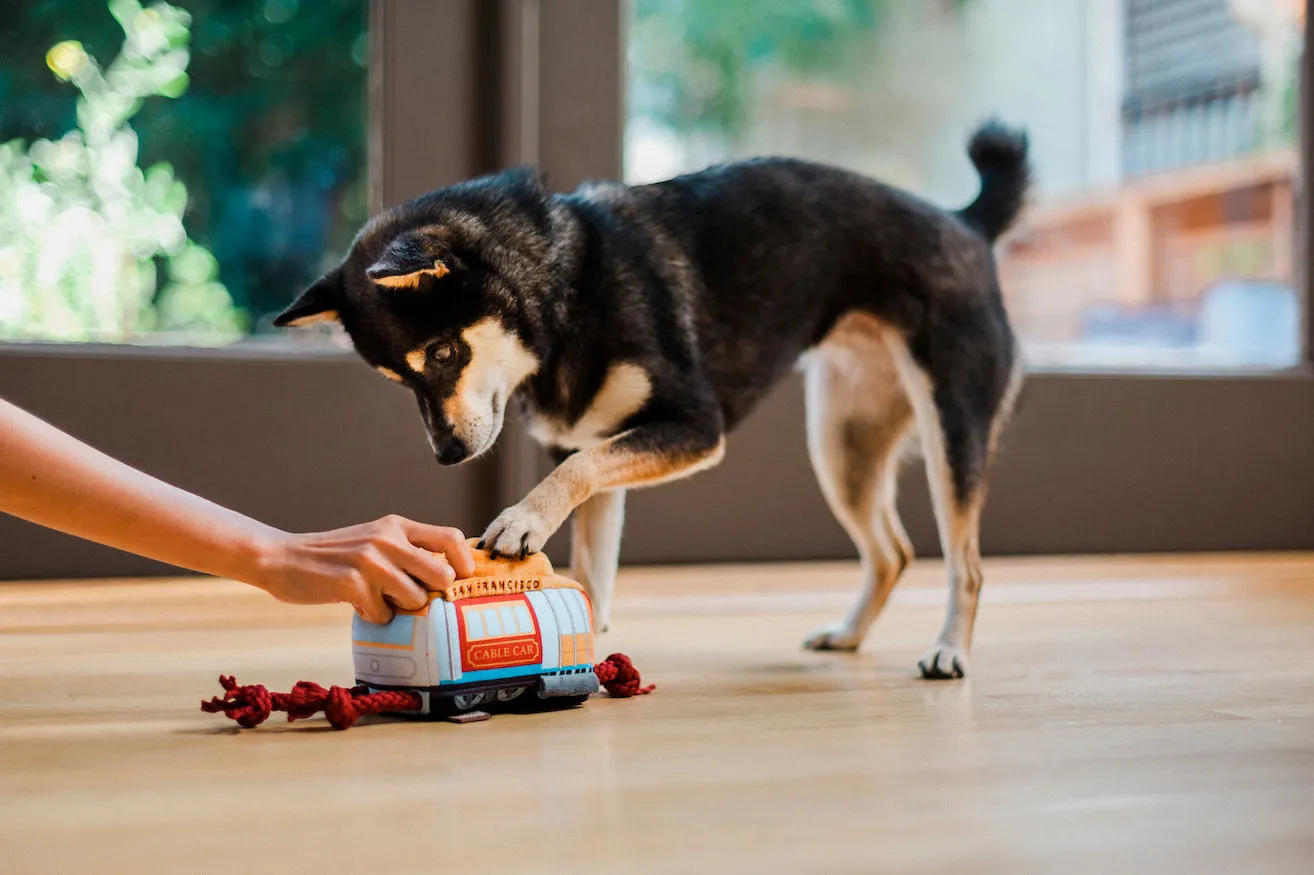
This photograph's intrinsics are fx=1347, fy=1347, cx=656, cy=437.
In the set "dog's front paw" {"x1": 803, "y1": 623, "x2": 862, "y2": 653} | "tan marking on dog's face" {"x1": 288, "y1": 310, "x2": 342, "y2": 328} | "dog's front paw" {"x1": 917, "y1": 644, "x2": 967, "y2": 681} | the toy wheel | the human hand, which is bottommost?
"dog's front paw" {"x1": 803, "y1": 623, "x2": 862, "y2": 653}

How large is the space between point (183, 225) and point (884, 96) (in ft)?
7.21

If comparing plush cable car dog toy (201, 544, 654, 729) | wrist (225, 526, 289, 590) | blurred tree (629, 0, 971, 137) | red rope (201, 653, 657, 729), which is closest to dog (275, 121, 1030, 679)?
plush cable car dog toy (201, 544, 654, 729)

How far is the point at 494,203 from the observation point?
2.12 m

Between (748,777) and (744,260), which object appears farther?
(744,260)

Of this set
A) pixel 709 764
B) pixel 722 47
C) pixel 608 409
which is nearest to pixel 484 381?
pixel 608 409

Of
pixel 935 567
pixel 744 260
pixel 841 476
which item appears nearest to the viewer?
pixel 744 260

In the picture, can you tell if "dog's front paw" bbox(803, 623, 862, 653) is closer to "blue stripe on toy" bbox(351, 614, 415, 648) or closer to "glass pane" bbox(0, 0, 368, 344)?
"blue stripe on toy" bbox(351, 614, 415, 648)

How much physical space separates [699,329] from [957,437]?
0.47 m

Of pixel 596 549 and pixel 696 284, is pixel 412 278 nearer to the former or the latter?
pixel 696 284

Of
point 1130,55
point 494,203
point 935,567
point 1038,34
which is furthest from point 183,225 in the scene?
point 1130,55

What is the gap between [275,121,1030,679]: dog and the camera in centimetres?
201

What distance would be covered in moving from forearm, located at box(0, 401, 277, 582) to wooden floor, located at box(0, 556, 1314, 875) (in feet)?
0.70

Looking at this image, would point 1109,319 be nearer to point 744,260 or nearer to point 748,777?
point 744,260

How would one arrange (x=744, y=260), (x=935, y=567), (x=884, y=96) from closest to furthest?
(x=744, y=260) < (x=935, y=567) < (x=884, y=96)
